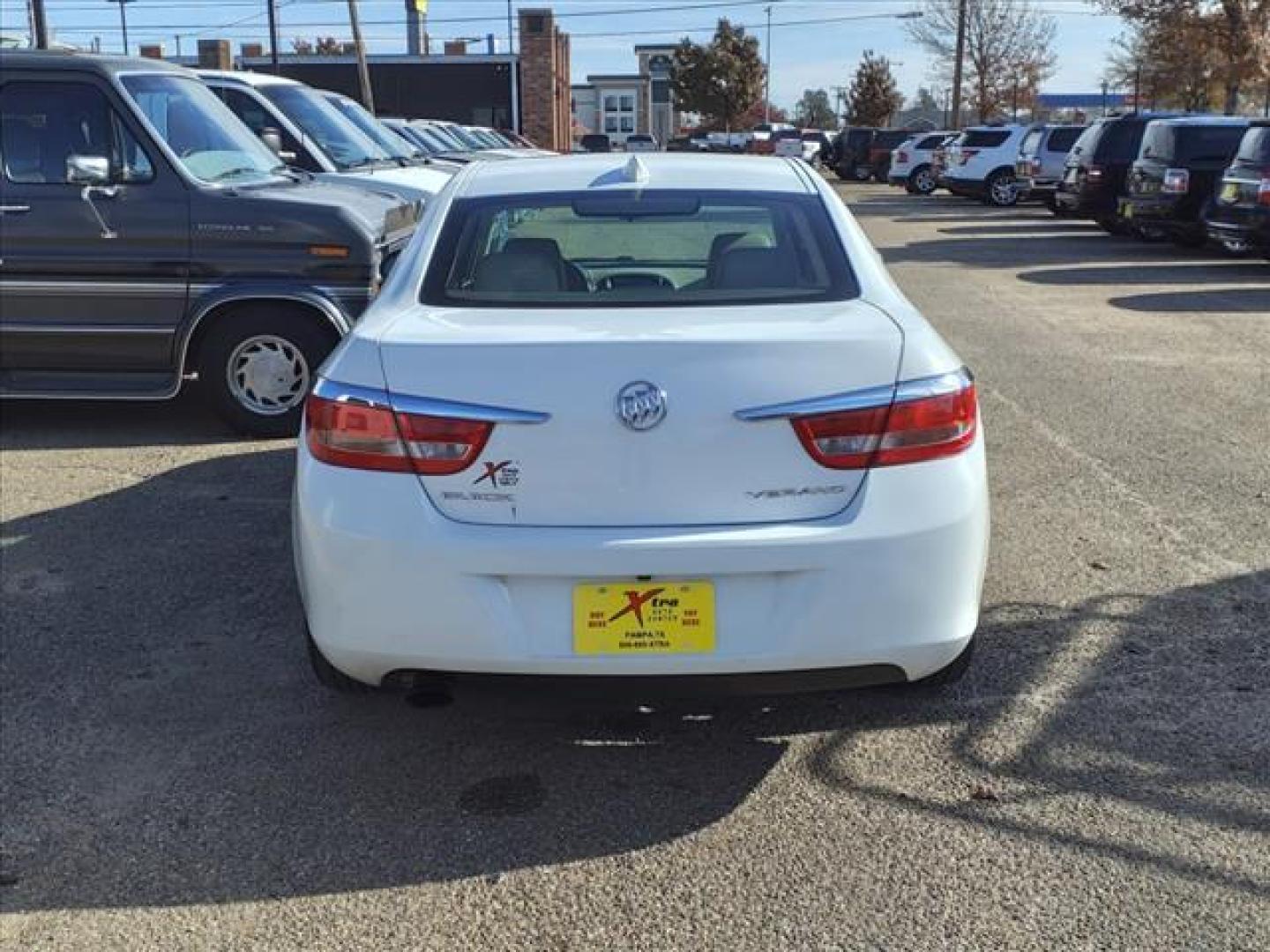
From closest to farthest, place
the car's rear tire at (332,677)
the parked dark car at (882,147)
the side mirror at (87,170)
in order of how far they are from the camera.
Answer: the car's rear tire at (332,677) < the side mirror at (87,170) < the parked dark car at (882,147)

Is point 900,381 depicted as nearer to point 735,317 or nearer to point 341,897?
point 735,317

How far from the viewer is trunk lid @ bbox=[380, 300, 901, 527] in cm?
310

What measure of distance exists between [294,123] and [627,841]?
9176 millimetres

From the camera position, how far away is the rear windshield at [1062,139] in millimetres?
26656

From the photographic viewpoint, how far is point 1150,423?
299 inches

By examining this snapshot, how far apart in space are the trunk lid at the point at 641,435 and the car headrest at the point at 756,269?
70 cm

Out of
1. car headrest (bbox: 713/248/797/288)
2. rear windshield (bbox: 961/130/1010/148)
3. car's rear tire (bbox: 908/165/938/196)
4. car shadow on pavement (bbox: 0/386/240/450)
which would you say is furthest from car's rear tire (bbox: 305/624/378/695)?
car's rear tire (bbox: 908/165/938/196)

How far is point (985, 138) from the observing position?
29.6 meters

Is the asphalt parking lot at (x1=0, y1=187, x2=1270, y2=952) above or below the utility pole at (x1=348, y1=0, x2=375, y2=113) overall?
below

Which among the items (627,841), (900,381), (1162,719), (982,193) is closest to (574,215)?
(900,381)

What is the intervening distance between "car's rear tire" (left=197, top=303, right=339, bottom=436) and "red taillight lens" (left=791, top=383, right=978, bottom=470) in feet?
16.0

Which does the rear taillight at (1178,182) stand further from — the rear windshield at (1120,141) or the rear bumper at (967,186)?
the rear bumper at (967,186)

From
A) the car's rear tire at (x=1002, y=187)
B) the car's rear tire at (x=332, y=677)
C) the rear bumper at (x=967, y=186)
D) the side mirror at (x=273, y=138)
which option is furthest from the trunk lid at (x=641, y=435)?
the rear bumper at (x=967, y=186)

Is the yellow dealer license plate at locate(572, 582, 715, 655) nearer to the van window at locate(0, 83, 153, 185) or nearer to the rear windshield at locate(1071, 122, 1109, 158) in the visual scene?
the van window at locate(0, 83, 153, 185)
